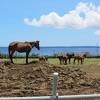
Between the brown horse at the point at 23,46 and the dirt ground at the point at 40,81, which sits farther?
the brown horse at the point at 23,46

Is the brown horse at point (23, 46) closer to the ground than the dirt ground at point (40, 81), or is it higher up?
higher up

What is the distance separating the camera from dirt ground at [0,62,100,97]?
655 inches

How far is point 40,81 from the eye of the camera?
18781 millimetres

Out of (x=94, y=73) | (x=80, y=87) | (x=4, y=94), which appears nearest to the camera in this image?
(x=4, y=94)

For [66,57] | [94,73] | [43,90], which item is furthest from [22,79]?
[66,57]

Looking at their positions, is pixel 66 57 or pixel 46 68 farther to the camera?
pixel 66 57

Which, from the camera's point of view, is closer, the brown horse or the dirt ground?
the dirt ground

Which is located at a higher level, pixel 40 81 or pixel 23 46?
pixel 23 46

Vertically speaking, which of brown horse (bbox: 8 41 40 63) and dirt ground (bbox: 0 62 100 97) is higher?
brown horse (bbox: 8 41 40 63)

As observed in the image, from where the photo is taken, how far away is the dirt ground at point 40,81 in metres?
16.6

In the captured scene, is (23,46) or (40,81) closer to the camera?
(40,81)

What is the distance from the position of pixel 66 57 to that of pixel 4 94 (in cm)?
2049

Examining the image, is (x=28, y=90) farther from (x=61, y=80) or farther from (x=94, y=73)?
(x=94, y=73)

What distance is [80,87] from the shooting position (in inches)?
Result: 720
